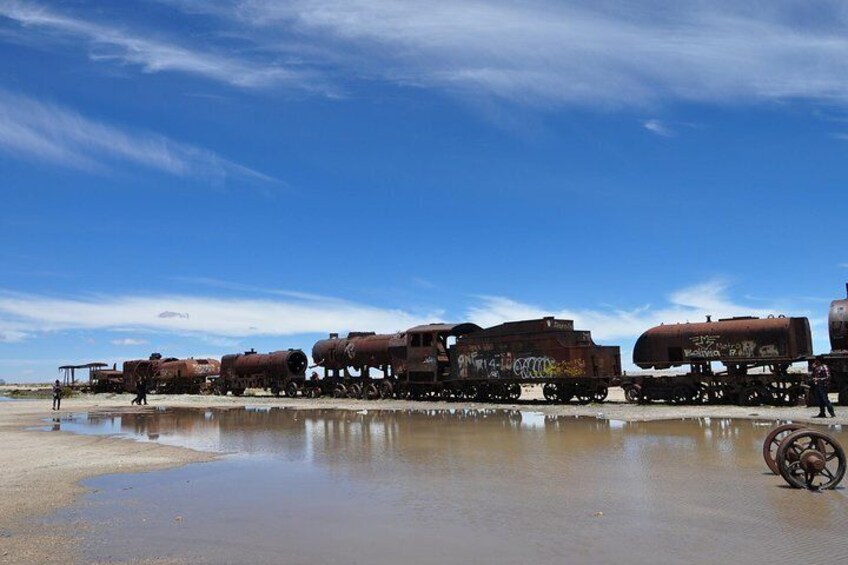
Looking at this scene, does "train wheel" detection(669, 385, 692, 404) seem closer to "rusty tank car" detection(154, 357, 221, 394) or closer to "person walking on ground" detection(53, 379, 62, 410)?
"person walking on ground" detection(53, 379, 62, 410)

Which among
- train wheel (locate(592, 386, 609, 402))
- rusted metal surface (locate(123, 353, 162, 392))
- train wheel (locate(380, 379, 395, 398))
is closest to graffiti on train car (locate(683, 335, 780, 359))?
train wheel (locate(592, 386, 609, 402))

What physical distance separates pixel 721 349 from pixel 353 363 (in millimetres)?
21017

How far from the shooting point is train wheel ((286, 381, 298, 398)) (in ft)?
149

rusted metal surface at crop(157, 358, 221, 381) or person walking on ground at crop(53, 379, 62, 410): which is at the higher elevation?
rusted metal surface at crop(157, 358, 221, 381)

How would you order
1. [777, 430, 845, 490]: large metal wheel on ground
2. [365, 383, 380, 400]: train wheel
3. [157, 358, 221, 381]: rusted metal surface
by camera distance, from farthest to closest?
[157, 358, 221, 381]: rusted metal surface < [365, 383, 380, 400]: train wheel < [777, 430, 845, 490]: large metal wheel on ground

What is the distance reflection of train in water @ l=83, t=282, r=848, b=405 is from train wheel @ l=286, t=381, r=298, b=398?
1.15 metres

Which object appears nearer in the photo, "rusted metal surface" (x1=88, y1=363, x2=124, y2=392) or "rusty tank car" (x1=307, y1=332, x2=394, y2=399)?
"rusty tank car" (x1=307, y1=332, x2=394, y2=399)

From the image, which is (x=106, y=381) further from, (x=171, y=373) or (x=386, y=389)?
(x=386, y=389)

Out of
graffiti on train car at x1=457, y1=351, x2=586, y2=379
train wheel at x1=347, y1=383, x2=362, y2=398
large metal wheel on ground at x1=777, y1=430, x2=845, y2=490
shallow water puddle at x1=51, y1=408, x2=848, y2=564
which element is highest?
graffiti on train car at x1=457, y1=351, x2=586, y2=379

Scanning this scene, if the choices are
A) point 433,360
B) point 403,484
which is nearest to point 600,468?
point 403,484

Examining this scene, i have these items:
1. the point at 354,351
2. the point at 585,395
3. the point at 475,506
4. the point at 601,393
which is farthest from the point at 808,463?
the point at 354,351

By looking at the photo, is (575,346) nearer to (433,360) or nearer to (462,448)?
(433,360)

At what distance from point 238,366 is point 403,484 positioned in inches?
1654

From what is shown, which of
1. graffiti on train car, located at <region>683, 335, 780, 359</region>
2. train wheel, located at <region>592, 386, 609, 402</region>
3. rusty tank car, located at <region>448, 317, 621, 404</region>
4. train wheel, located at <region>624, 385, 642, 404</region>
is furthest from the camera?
train wheel, located at <region>592, 386, 609, 402</region>
